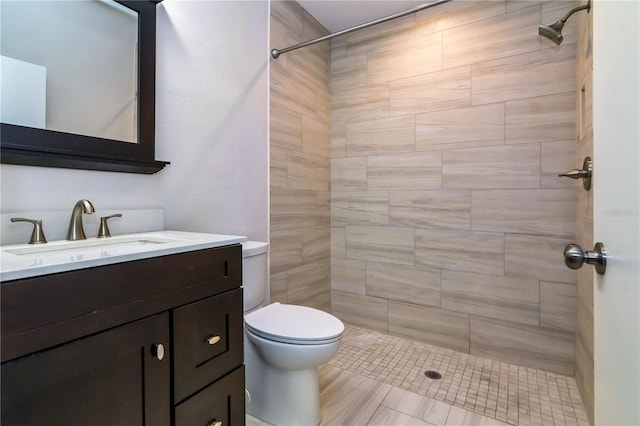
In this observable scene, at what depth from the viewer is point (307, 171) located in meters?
2.52

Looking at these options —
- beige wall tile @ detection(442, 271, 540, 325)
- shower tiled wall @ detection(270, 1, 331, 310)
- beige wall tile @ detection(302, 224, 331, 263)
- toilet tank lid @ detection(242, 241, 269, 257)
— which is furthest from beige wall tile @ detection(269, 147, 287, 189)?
beige wall tile @ detection(442, 271, 540, 325)

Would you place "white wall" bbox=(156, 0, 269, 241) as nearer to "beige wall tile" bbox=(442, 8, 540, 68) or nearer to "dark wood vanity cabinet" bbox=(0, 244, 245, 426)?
"dark wood vanity cabinet" bbox=(0, 244, 245, 426)

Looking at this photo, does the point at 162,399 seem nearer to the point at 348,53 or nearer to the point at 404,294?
the point at 404,294

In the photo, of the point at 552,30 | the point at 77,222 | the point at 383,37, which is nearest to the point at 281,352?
the point at 77,222

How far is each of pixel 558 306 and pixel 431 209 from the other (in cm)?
96

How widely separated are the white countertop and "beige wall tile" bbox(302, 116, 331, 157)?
1377 mm

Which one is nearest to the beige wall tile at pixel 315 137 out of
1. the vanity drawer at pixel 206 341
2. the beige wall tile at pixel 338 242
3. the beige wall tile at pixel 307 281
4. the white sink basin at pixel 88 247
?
the beige wall tile at pixel 338 242

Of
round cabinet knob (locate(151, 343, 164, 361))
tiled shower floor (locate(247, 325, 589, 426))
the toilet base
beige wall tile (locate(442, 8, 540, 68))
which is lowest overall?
tiled shower floor (locate(247, 325, 589, 426))

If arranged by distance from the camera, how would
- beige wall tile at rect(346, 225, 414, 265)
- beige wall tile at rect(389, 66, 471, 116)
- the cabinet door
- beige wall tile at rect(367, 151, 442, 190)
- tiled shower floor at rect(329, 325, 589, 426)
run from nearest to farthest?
the cabinet door → tiled shower floor at rect(329, 325, 589, 426) → beige wall tile at rect(389, 66, 471, 116) → beige wall tile at rect(367, 151, 442, 190) → beige wall tile at rect(346, 225, 414, 265)

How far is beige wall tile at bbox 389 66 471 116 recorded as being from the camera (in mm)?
2229

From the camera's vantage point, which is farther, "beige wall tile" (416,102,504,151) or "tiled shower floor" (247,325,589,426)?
"beige wall tile" (416,102,504,151)

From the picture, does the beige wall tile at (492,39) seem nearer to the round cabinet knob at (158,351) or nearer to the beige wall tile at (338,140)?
the beige wall tile at (338,140)

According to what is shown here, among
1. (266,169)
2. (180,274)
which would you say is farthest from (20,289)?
(266,169)

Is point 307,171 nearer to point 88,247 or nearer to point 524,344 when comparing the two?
point 88,247
